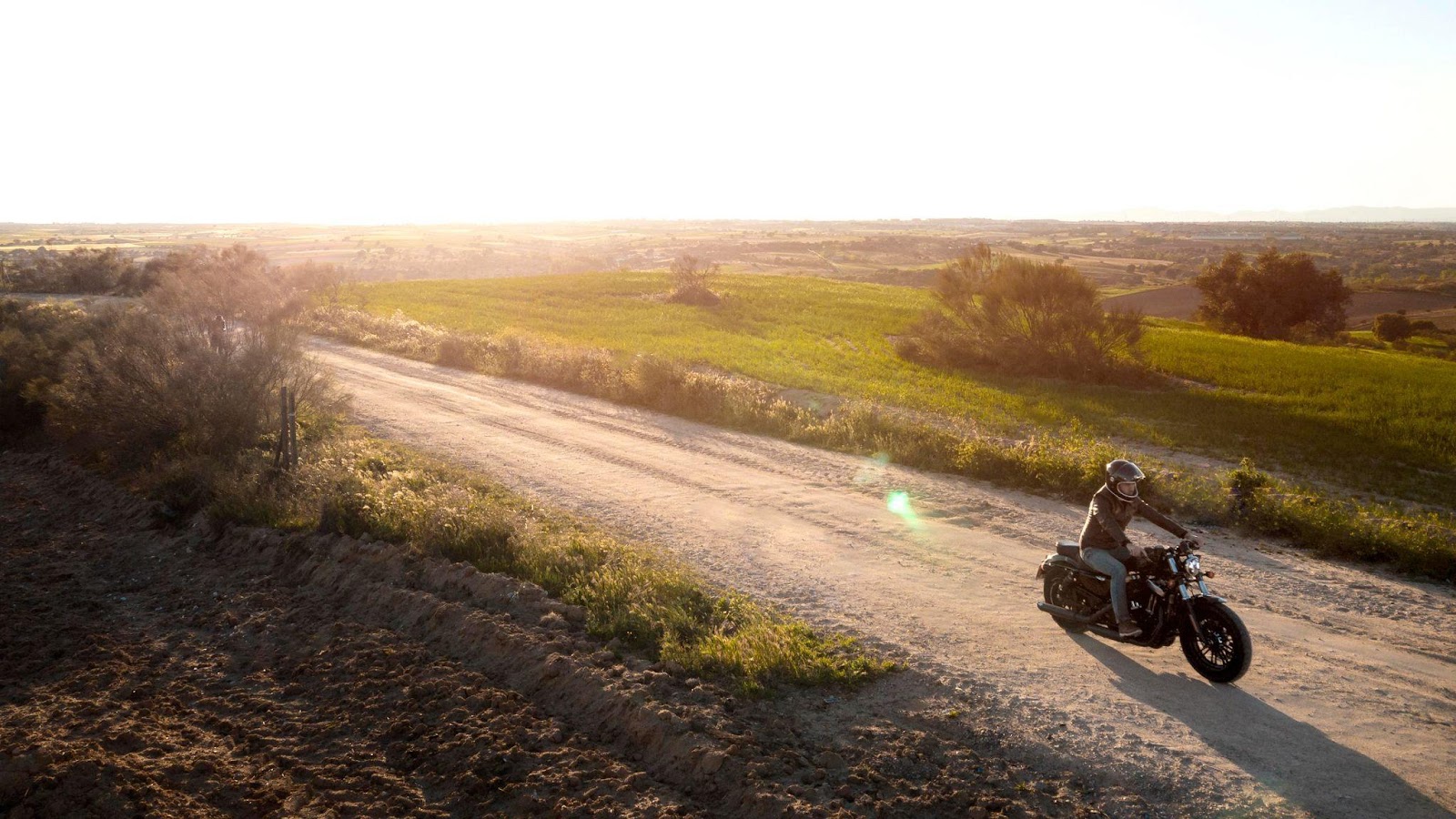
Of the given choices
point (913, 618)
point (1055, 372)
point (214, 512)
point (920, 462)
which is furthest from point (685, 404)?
point (1055, 372)

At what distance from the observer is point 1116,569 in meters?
8.65

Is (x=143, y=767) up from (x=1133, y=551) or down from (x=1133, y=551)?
down

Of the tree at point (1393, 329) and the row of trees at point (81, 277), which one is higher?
the row of trees at point (81, 277)

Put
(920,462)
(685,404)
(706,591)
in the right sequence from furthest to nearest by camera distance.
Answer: (685,404) < (920,462) < (706,591)

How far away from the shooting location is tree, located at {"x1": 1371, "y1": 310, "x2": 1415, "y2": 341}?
53.5 m

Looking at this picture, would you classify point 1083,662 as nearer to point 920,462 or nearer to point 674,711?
point 674,711

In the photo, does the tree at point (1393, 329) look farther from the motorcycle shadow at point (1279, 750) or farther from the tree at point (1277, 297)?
the motorcycle shadow at point (1279, 750)

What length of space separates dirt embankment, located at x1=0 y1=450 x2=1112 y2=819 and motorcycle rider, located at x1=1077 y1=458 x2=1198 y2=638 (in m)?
2.06

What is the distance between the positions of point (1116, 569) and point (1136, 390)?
76.3ft

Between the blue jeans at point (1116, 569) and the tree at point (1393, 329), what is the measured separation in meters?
56.9

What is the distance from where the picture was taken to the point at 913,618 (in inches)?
382

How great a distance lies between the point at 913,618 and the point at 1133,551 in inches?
90.9

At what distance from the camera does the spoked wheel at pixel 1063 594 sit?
9.33 meters

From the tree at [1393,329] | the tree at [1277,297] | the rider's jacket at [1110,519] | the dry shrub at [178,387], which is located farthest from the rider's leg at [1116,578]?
the tree at [1393,329]
